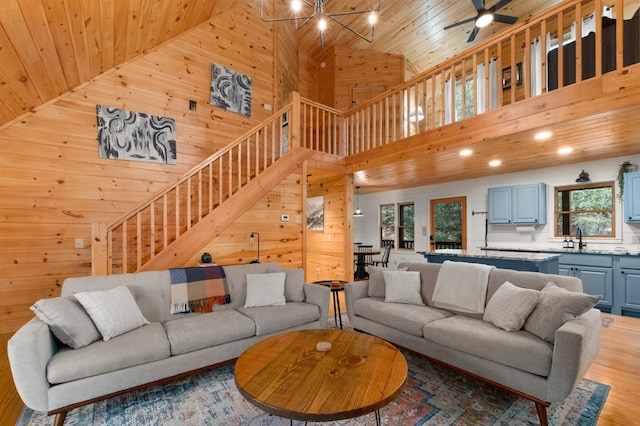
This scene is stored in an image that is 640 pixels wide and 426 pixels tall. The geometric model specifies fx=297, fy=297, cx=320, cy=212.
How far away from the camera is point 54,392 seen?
5.83ft

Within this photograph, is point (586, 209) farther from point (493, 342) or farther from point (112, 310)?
point (112, 310)

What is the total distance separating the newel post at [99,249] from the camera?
9.50 feet

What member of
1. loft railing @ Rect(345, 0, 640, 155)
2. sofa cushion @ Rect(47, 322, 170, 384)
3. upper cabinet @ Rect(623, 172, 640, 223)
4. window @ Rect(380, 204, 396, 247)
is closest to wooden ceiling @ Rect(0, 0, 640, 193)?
upper cabinet @ Rect(623, 172, 640, 223)

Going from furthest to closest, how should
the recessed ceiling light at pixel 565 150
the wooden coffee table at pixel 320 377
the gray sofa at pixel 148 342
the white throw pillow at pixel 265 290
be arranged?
the recessed ceiling light at pixel 565 150
the white throw pillow at pixel 265 290
the gray sofa at pixel 148 342
the wooden coffee table at pixel 320 377

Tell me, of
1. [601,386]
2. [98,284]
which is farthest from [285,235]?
[601,386]

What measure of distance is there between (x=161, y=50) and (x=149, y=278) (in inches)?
138

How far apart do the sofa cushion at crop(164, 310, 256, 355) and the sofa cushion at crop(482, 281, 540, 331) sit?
2030mm

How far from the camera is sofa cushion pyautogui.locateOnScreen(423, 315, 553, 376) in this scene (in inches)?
75.7

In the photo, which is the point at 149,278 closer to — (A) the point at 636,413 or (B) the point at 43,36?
(B) the point at 43,36

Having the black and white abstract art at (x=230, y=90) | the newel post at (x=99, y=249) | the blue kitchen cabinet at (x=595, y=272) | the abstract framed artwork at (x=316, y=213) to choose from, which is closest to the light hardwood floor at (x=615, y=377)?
the blue kitchen cabinet at (x=595, y=272)

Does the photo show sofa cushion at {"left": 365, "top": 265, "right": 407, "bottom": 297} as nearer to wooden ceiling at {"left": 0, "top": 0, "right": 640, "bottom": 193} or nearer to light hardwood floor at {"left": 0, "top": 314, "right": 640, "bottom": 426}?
light hardwood floor at {"left": 0, "top": 314, "right": 640, "bottom": 426}

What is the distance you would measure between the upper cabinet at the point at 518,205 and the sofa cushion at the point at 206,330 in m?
5.12

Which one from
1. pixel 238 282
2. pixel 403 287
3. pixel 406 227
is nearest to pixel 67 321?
pixel 238 282

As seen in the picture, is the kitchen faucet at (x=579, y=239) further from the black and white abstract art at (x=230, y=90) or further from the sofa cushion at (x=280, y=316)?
the black and white abstract art at (x=230, y=90)
